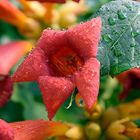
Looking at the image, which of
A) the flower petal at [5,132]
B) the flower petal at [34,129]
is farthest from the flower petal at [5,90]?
the flower petal at [5,132]

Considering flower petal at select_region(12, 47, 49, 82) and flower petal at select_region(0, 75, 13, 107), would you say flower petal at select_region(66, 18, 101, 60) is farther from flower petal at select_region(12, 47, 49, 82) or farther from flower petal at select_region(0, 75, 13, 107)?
flower petal at select_region(0, 75, 13, 107)

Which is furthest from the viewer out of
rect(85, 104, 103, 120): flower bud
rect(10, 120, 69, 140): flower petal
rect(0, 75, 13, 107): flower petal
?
rect(85, 104, 103, 120): flower bud

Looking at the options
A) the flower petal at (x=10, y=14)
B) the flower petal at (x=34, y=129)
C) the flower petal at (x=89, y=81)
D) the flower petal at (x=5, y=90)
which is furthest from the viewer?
the flower petal at (x=10, y=14)

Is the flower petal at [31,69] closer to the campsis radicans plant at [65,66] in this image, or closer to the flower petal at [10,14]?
Answer: the campsis radicans plant at [65,66]

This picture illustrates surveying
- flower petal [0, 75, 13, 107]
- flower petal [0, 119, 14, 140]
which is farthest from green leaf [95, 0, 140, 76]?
flower petal [0, 75, 13, 107]

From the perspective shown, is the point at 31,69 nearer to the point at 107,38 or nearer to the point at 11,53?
the point at 107,38
